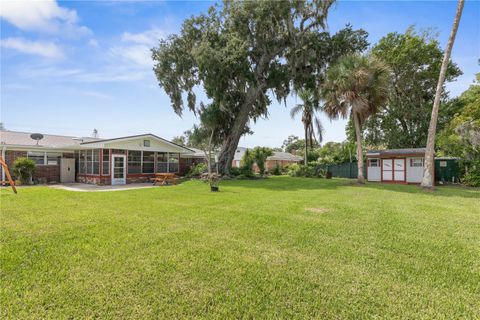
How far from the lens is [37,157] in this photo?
15.8 m

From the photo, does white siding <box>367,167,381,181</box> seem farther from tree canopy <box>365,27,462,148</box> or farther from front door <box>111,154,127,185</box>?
front door <box>111,154,127,185</box>

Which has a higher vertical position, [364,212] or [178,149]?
[178,149]

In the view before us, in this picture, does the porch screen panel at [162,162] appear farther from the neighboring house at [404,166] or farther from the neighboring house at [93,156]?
the neighboring house at [404,166]

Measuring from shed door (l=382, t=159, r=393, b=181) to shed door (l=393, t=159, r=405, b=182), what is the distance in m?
0.26

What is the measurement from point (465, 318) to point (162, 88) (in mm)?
20515

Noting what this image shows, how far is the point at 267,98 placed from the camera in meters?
19.9

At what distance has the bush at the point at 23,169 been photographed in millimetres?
14102

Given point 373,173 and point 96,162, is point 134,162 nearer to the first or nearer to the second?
point 96,162

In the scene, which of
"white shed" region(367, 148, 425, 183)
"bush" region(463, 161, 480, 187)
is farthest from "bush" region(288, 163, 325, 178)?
"bush" region(463, 161, 480, 187)

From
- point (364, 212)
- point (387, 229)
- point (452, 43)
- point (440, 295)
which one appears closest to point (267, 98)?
point (452, 43)

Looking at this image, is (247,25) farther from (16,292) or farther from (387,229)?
(16,292)

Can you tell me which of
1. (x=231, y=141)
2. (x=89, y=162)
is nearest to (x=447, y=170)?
(x=231, y=141)

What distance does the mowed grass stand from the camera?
244 centimetres

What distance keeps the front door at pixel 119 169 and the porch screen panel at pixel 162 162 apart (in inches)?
111
